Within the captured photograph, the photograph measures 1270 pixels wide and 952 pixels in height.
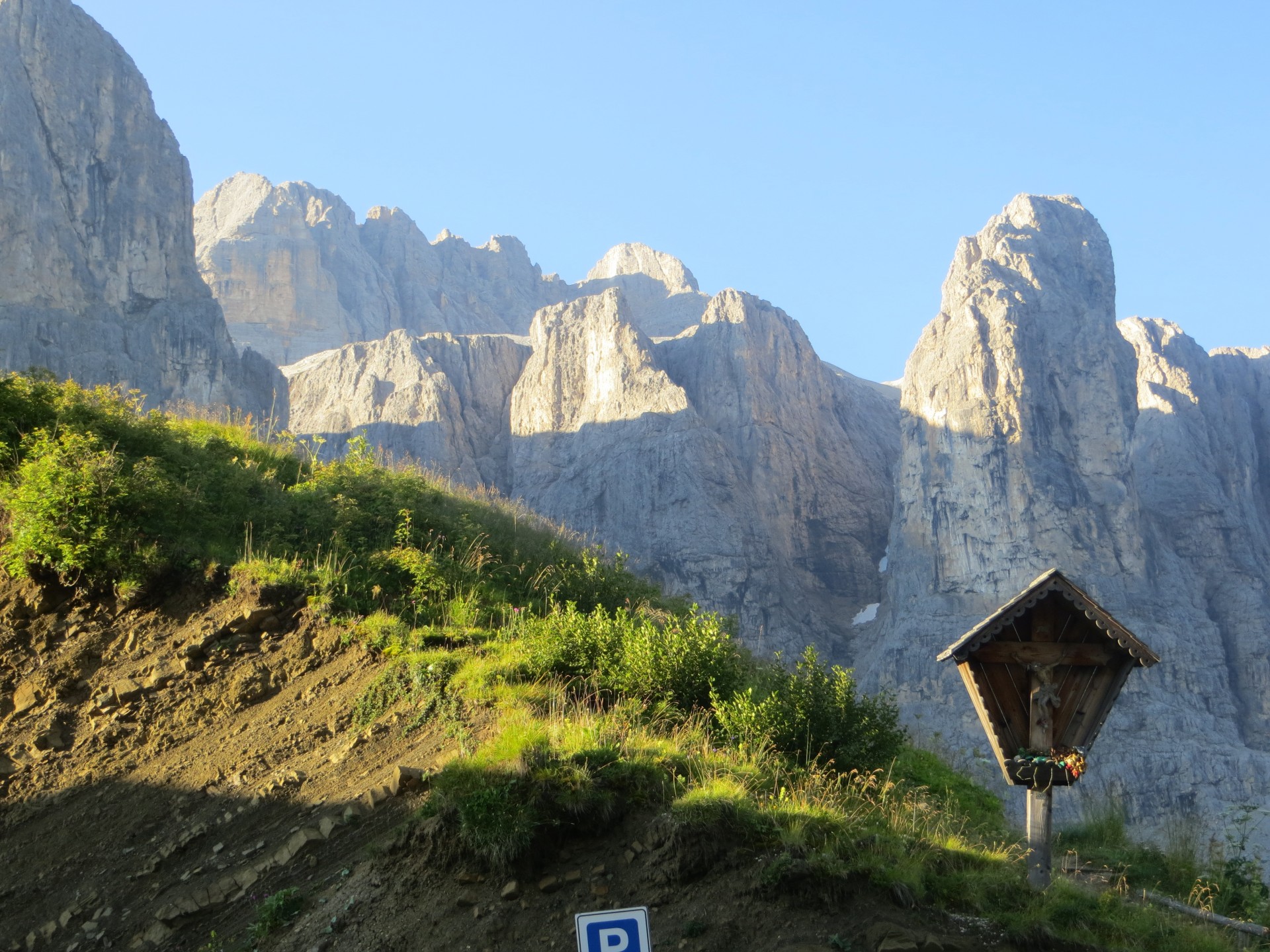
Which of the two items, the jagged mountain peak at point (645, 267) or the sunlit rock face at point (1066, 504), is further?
the jagged mountain peak at point (645, 267)

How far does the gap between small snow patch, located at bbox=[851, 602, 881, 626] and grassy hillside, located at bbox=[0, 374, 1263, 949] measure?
6875 centimetres

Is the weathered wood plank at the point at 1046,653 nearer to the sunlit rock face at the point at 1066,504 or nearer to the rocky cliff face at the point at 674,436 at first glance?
the sunlit rock face at the point at 1066,504

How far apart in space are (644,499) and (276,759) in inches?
2757

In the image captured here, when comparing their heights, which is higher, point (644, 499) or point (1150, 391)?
point (1150, 391)

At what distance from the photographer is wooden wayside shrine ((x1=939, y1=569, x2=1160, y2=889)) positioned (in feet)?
26.0

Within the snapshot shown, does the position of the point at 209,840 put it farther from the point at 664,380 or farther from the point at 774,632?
the point at 664,380

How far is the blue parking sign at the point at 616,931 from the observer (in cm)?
455

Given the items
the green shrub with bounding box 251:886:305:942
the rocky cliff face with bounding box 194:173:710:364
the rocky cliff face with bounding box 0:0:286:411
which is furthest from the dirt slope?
the rocky cliff face with bounding box 194:173:710:364

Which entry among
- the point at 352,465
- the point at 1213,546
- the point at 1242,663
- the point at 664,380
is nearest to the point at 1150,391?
the point at 1213,546

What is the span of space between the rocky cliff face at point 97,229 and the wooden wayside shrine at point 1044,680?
66257 mm

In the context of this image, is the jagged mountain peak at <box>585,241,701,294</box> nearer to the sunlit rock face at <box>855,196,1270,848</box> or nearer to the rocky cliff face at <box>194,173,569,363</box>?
the rocky cliff face at <box>194,173,569,363</box>

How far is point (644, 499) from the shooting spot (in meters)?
79.2

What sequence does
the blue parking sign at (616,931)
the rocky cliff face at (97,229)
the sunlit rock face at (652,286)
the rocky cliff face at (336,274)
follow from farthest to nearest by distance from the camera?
the sunlit rock face at (652,286) < the rocky cliff face at (336,274) < the rocky cliff face at (97,229) < the blue parking sign at (616,931)

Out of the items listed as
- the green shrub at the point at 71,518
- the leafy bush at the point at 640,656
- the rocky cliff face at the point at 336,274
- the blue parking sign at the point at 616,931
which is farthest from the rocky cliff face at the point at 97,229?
the blue parking sign at the point at 616,931
